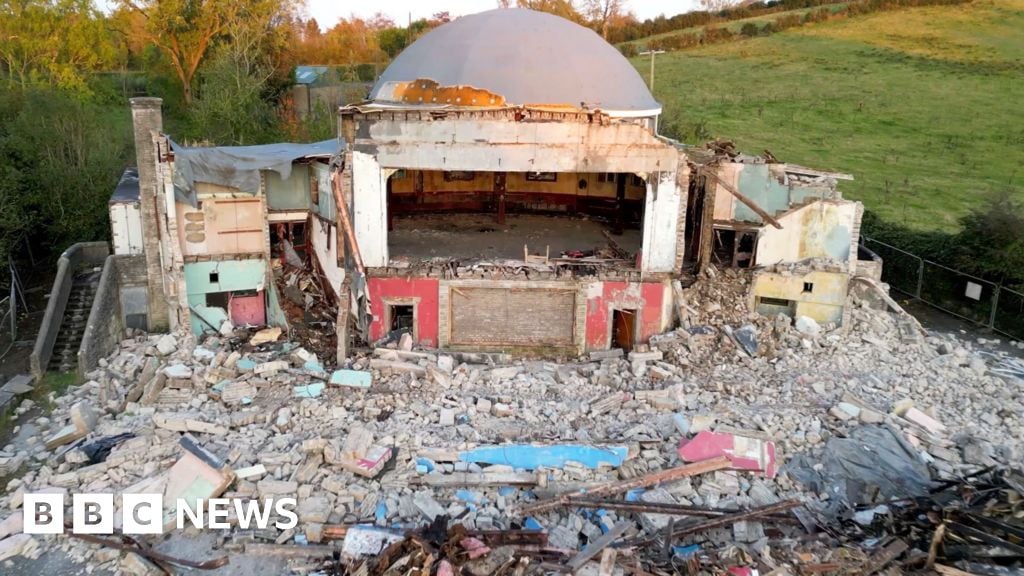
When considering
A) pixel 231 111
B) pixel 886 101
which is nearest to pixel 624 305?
pixel 231 111

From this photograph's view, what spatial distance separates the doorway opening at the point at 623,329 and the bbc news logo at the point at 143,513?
401 inches

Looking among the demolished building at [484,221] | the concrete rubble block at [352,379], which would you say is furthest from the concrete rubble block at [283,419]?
the demolished building at [484,221]

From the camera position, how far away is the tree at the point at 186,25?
38.1 metres

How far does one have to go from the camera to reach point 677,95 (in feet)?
150

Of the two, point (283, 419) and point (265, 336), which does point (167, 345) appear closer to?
point (265, 336)

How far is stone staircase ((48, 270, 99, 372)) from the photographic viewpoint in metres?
19.1

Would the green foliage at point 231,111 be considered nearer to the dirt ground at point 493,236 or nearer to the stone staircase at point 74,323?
the stone staircase at point 74,323

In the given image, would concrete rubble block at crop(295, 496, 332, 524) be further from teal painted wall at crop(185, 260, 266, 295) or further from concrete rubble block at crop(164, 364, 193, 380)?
teal painted wall at crop(185, 260, 266, 295)

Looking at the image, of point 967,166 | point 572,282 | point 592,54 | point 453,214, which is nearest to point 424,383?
point 572,282

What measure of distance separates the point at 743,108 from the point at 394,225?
29.2 meters

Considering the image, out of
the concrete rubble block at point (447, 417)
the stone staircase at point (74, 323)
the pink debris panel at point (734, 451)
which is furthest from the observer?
the stone staircase at point (74, 323)

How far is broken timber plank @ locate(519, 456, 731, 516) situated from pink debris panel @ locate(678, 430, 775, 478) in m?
0.22

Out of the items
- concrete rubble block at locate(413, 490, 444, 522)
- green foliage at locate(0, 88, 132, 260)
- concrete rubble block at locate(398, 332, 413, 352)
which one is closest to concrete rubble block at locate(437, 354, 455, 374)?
concrete rubble block at locate(398, 332, 413, 352)

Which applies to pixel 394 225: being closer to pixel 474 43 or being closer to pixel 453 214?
pixel 453 214
